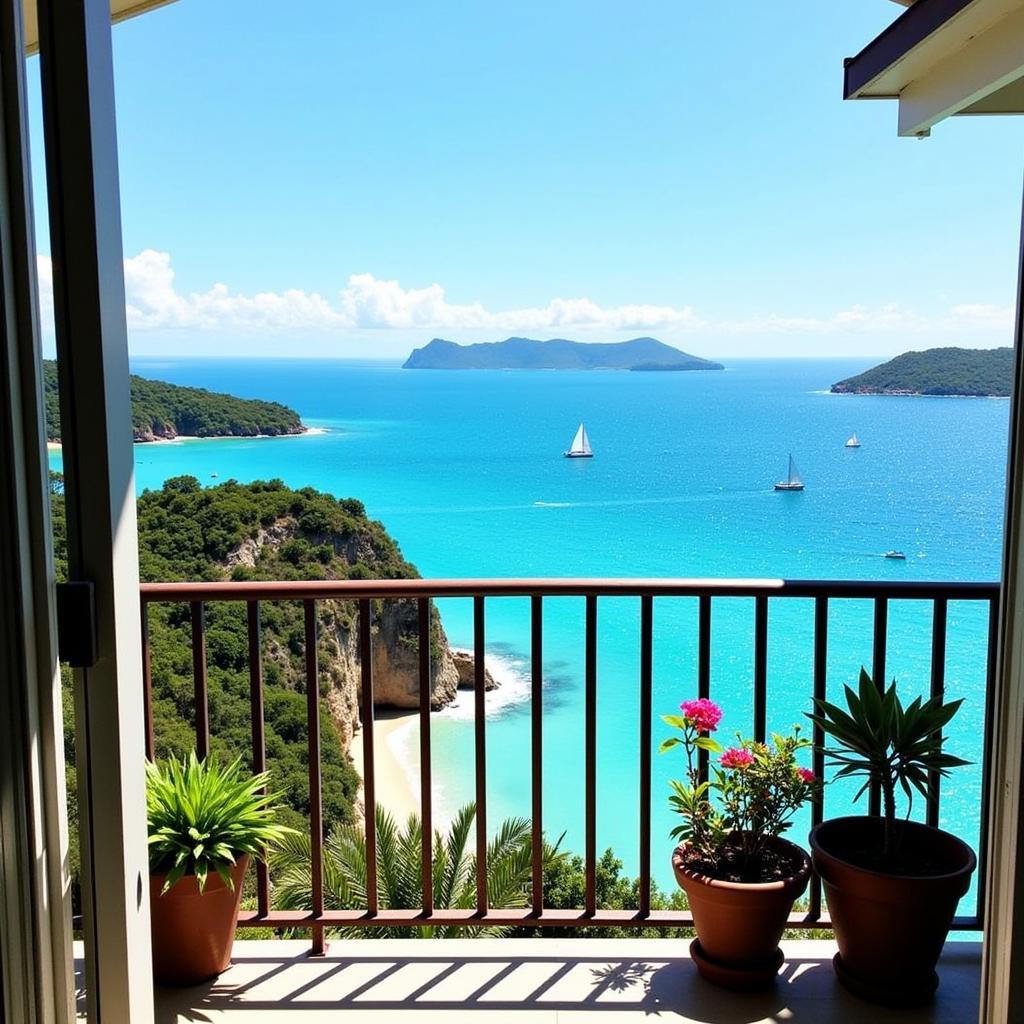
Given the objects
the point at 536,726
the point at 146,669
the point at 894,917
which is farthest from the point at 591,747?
the point at 146,669

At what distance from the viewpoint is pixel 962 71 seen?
2.60m

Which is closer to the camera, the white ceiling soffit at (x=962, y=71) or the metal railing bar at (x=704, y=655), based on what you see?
the white ceiling soffit at (x=962, y=71)

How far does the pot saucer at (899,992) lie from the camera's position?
2402 mm

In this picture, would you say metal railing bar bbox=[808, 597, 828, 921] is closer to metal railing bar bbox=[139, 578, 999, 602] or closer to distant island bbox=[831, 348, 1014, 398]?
metal railing bar bbox=[139, 578, 999, 602]

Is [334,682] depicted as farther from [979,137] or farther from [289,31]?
[979,137]

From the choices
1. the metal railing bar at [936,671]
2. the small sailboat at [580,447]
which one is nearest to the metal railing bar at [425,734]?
the metal railing bar at [936,671]

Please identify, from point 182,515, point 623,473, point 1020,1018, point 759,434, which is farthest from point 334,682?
point 759,434

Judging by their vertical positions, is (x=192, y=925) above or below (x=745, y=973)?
above

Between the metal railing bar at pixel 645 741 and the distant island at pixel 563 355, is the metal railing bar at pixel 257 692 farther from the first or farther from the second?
the distant island at pixel 563 355

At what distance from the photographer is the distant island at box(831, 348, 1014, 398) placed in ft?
88.5

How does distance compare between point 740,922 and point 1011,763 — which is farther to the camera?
point 740,922

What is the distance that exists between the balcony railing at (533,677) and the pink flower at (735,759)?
224 mm

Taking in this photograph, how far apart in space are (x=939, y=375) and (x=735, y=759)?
31244 mm

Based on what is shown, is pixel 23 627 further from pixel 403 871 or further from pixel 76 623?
pixel 403 871
